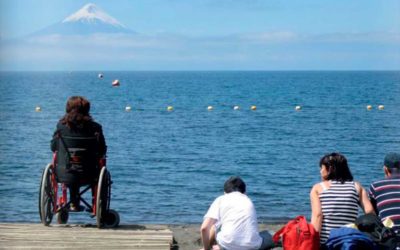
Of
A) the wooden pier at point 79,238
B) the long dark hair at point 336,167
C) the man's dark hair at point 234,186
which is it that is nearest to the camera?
the long dark hair at point 336,167

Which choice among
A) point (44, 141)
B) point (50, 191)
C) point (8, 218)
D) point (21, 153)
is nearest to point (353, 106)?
point (44, 141)

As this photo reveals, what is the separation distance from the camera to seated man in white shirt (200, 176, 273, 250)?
623cm

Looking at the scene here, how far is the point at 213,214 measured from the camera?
6.46 metres

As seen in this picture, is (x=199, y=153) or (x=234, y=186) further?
(x=199, y=153)

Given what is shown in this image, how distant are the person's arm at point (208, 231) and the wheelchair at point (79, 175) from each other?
1464mm

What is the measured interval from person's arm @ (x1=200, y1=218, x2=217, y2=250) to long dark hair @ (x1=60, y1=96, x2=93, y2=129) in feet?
6.12

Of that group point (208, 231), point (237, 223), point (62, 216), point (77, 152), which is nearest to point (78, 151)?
point (77, 152)

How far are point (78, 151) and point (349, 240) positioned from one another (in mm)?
3390

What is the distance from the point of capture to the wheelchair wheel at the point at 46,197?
7.70 metres

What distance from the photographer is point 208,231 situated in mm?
6586

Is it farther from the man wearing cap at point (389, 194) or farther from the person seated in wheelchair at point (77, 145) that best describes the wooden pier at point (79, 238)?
the man wearing cap at point (389, 194)

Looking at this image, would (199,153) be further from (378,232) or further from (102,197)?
(378,232)

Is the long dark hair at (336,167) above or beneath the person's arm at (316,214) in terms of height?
above

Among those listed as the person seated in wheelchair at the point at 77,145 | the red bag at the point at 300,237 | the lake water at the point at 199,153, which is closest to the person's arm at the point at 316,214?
the red bag at the point at 300,237
